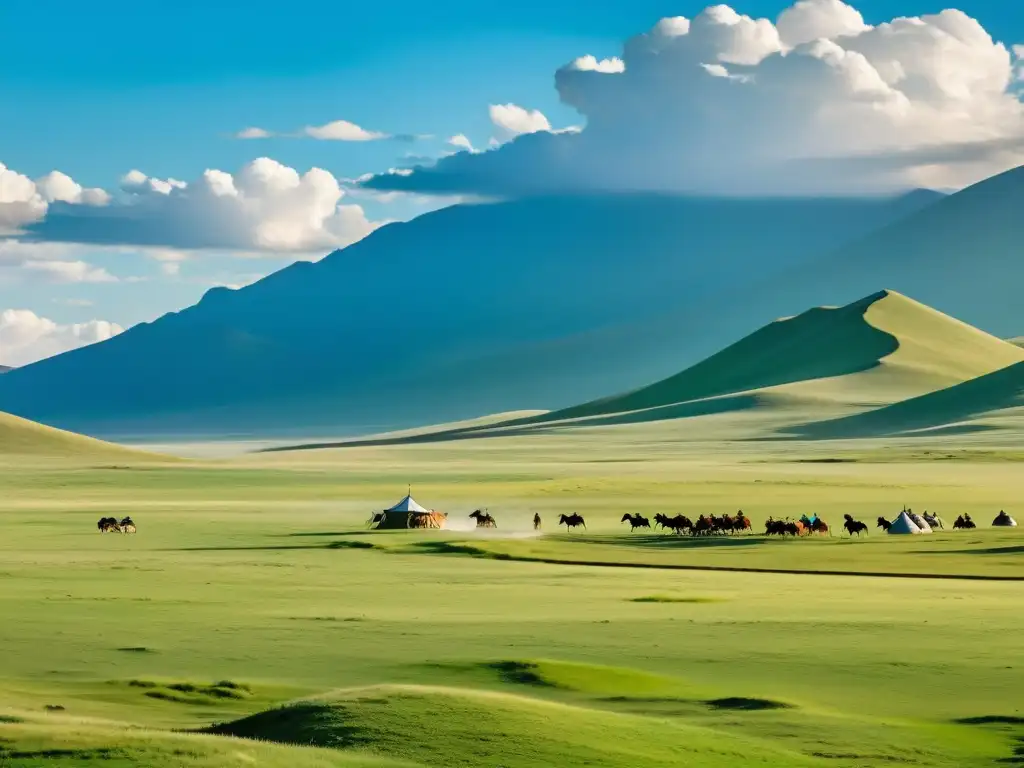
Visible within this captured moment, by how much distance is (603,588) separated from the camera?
40.0 m

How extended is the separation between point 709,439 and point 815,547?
5191 inches

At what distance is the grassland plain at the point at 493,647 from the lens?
62.3ft

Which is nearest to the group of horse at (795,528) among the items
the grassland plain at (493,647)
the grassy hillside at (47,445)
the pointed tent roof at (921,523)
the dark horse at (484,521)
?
the grassland plain at (493,647)

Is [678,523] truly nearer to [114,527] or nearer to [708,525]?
[708,525]

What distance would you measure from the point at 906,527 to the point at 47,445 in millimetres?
95779

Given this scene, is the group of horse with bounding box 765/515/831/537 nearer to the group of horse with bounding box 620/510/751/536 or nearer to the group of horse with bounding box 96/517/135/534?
the group of horse with bounding box 620/510/751/536

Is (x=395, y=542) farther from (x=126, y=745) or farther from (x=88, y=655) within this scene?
(x=126, y=745)

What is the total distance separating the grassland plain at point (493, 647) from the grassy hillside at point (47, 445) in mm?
66709

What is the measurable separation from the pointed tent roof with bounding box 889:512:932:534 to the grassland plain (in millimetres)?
3177

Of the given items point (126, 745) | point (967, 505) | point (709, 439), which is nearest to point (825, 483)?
point (967, 505)

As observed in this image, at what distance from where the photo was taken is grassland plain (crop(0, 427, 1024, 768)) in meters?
19.0

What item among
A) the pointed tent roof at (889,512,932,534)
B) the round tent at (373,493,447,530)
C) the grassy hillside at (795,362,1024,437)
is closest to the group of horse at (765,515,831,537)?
the pointed tent roof at (889,512,932,534)

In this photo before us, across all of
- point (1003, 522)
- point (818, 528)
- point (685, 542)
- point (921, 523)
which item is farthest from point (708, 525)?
point (1003, 522)

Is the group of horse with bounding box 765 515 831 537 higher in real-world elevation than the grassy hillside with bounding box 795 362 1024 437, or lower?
lower
